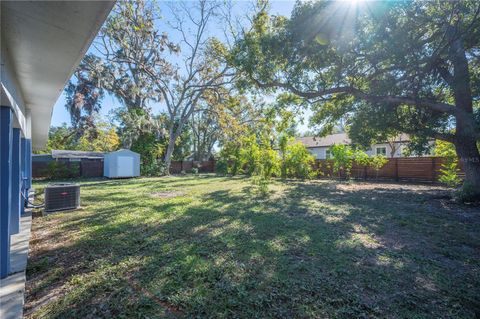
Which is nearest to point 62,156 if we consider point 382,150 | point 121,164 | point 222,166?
point 121,164

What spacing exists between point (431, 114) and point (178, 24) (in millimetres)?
14826

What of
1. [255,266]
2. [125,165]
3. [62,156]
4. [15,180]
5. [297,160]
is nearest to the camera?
[255,266]

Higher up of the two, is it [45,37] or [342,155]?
[45,37]

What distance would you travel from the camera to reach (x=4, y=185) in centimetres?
236

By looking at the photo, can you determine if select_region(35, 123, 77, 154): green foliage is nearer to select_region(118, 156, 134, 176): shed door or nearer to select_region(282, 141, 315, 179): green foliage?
select_region(118, 156, 134, 176): shed door

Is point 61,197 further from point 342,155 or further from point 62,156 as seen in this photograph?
point 62,156

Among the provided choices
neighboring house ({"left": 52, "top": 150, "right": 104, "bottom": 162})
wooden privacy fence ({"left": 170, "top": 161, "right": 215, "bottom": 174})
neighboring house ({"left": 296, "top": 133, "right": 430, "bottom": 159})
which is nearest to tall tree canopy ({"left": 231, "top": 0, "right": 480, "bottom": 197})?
neighboring house ({"left": 296, "top": 133, "right": 430, "bottom": 159})

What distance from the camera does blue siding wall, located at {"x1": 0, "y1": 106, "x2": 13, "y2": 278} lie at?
2.34 metres

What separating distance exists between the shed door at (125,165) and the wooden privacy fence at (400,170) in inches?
523

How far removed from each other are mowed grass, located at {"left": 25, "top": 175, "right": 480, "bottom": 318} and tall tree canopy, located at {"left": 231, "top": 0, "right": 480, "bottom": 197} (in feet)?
12.1

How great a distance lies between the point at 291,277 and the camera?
8.13ft

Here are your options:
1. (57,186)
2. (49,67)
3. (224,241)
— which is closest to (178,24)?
(57,186)

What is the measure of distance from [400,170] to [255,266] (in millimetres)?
13937

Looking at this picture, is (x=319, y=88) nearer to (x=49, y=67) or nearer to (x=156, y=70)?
(x=49, y=67)
